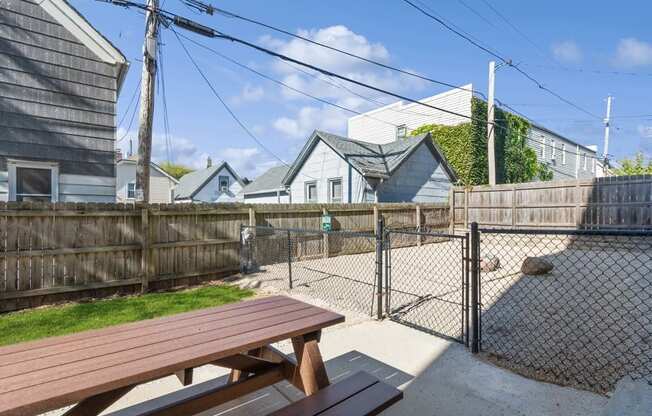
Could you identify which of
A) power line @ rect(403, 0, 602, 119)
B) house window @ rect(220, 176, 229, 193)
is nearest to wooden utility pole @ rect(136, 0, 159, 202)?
power line @ rect(403, 0, 602, 119)

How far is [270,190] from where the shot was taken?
822 inches

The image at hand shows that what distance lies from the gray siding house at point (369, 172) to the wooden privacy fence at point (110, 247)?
627cm

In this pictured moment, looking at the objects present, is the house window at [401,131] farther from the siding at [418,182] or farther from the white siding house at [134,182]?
the white siding house at [134,182]

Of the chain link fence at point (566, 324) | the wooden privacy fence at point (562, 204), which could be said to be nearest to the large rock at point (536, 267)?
the chain link fence at point (566, 324)

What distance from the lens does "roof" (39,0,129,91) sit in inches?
253

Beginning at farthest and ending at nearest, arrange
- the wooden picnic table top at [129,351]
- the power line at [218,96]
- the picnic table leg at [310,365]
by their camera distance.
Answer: the power line at [218,96]
the picnic table leg at [310,365]
the wooden picnic table top at [129,351]

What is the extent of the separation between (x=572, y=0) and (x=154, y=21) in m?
12.9

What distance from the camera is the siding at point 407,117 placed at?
18.7 meters

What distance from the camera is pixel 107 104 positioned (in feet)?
23.1

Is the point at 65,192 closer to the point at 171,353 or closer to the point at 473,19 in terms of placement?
the point at 171,353

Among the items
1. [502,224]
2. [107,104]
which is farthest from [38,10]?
[502,224]

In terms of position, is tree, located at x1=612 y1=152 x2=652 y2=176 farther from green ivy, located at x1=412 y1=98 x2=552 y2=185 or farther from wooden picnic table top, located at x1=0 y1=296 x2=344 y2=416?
wooden picnic table top, located at x1=0 y1=296 x2=344 y2=416

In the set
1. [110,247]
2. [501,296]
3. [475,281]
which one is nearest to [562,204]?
[501,296]

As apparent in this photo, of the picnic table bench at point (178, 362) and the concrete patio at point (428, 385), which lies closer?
the picnic table bench at point (178, 362)
